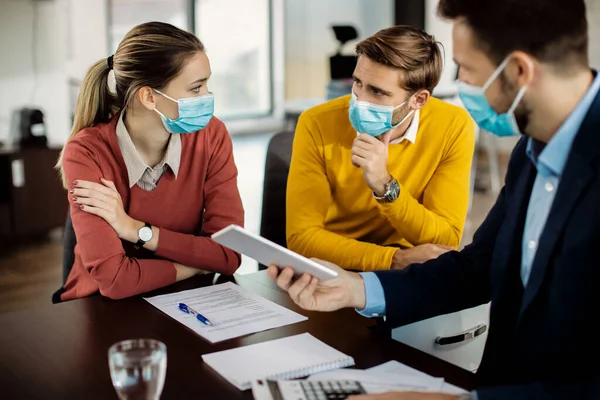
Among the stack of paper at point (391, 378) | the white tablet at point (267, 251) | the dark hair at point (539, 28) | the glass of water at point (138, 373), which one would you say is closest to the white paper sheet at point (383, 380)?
the stack of paper at point (391, 378)

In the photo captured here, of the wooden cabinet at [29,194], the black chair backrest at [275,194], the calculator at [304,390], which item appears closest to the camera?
the calculator at [304,390]

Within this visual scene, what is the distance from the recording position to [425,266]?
4.90 feet

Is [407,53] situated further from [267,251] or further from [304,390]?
[304,390]

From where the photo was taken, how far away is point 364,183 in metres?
2.11

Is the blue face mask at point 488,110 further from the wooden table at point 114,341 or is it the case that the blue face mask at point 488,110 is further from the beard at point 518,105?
the wooden table at point 114,341

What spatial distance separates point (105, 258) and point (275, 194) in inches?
26.1

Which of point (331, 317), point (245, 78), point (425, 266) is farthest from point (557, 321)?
point (245, 78)

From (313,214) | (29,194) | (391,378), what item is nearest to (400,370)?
(391,378)

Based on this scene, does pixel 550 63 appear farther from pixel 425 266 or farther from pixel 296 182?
pixel 296 182

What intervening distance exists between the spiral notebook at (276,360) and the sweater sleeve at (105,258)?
41 cm

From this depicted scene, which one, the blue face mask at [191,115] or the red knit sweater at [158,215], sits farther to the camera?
the blue face mask at [191,115]

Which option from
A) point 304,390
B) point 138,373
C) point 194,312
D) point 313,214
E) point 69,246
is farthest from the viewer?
point 313,214

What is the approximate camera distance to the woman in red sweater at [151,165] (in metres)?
1.76

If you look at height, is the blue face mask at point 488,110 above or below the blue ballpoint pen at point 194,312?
above
